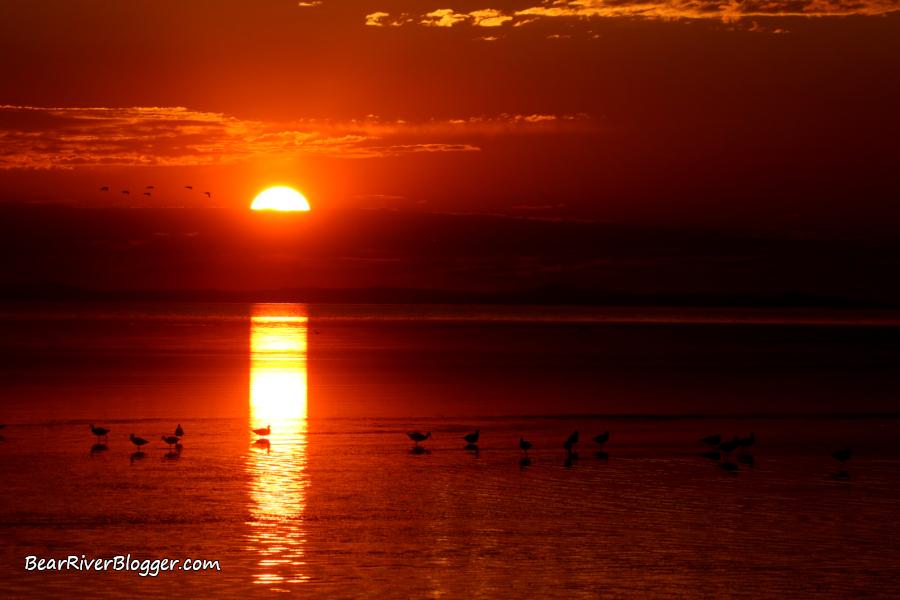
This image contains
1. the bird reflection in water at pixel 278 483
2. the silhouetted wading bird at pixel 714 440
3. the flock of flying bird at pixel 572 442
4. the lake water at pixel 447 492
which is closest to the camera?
the lake water at pixel 447 492

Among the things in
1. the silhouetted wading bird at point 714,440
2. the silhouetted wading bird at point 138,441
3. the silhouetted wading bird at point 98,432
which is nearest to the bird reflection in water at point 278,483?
the silhouetted wading bird at point 138,441

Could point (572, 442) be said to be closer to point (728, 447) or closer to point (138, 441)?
point (728, 447)

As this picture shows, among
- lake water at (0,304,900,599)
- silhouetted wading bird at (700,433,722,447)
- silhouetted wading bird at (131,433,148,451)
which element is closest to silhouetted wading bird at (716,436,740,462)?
lake water at (0,304,900,599)

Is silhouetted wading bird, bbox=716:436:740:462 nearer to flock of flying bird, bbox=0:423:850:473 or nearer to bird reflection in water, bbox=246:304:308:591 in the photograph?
flock of flying bird, bbox=0:423:850:473

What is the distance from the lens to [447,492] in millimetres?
15430

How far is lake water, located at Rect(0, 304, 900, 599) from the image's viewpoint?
10.9 metres

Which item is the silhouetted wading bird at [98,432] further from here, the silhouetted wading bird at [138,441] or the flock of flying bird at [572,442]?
the silhouetted wading bird at [138,441]

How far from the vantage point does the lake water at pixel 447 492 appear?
1092 cm

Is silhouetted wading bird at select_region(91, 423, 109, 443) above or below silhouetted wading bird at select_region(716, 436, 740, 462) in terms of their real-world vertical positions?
above

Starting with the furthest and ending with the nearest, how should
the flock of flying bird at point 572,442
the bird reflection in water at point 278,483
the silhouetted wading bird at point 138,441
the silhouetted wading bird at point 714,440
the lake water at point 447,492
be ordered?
the silhouetted wading bird at point 714,440 < the silhouetted wading bird at point 138,441 < the flock of flying bird at point 572,442 < the bird reflection in water at point 278,483 < the lake water at point 447,492

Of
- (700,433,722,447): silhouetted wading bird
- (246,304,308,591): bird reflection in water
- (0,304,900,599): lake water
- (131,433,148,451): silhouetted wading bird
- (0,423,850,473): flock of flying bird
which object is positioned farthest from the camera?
(700,433,722,447): silhouetted wading bird

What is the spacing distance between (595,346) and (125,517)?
58.0 m

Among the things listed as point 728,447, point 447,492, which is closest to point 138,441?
point 447,492

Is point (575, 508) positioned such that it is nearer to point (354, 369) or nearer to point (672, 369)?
point (354, 369)
